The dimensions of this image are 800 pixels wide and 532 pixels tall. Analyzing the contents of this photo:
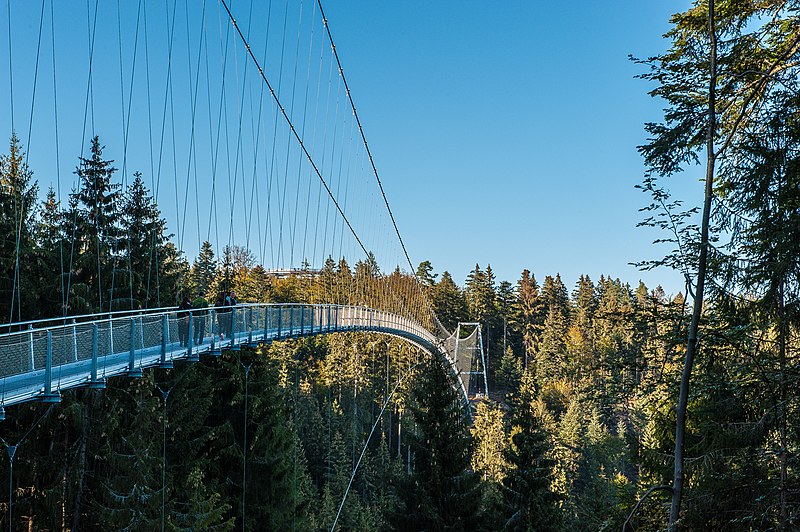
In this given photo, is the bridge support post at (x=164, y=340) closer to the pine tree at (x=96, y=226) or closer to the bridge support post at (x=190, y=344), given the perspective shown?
the bridge support post at (x=190, y=344)

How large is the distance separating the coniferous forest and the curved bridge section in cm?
279

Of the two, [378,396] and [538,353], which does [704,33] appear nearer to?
[378,396]

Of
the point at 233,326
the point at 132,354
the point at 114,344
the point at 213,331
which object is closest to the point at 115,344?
the point at 114,344

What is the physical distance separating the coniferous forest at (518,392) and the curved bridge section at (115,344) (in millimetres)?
2791

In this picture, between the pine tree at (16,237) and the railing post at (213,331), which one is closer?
the railing post at (213,331)

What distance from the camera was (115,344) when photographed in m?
9.92

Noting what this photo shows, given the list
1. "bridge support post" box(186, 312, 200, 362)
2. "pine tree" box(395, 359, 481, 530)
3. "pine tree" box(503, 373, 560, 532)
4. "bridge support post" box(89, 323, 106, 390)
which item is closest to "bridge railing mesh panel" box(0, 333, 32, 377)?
"bridge support post" box(89, 323, 106, 390)

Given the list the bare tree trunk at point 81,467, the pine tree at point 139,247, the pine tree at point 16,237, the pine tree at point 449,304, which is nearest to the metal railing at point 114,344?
the pine tree at point 139,247

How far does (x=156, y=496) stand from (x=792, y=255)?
14185 mm

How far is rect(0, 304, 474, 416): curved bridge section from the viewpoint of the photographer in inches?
314

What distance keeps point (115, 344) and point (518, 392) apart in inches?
572

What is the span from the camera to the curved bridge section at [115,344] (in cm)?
797

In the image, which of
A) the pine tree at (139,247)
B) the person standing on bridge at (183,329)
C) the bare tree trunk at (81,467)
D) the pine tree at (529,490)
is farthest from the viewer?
the pine tree at (139,247)

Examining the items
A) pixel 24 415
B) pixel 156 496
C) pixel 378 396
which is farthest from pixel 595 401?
pixel 378 396
